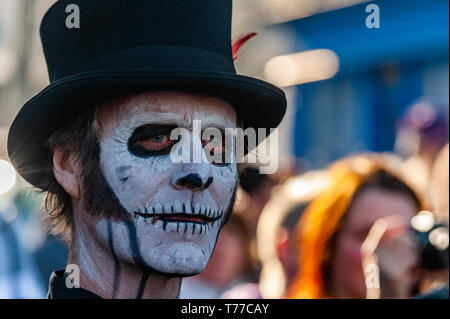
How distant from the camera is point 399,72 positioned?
1019cm

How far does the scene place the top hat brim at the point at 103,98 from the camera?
83.6 inches

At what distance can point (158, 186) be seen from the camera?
7.04ft

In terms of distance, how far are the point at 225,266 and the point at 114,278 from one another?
83.5 inches

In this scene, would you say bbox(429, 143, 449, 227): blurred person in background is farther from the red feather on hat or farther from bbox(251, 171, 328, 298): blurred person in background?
the red feather on hat

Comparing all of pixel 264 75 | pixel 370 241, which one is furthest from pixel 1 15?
pixel 370 241

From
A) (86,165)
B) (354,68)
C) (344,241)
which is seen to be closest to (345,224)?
(344,241)

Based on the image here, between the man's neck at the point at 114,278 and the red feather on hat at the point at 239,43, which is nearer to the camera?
the man's neck at the point at 114,278

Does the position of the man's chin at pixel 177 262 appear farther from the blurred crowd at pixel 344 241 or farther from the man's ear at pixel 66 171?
the blurred crowd at pixel 344 241

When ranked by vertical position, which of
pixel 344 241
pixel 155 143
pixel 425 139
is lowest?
pixel 344 241

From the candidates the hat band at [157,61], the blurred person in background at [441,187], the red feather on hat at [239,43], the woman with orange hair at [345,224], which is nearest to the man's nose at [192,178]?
the hat band at [157,61]

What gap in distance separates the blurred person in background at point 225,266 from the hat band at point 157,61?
1893 millimetres

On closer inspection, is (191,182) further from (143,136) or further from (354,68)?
(354,68)

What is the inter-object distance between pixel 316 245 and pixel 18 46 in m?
7.41

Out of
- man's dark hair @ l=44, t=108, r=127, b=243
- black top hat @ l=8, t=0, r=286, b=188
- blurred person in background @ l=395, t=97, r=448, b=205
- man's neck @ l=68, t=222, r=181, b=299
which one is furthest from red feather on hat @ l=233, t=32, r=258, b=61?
blurred person in background @ l=395, t=97, r=448, b=205
